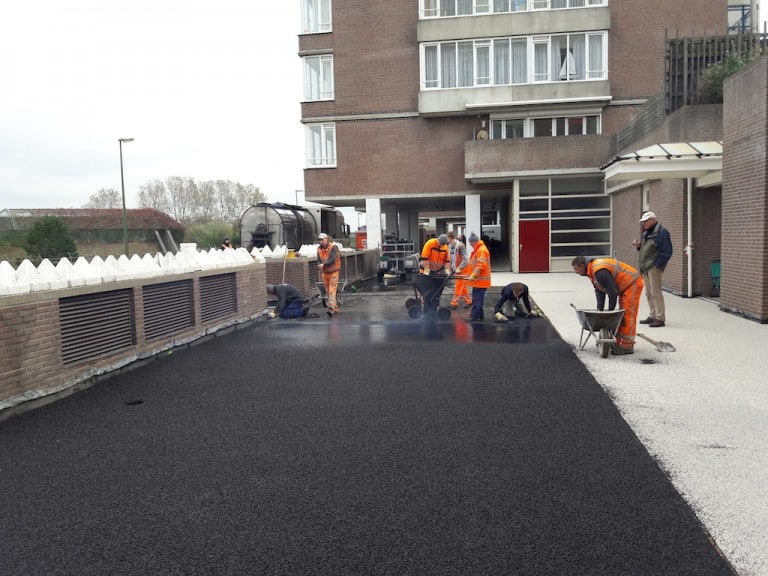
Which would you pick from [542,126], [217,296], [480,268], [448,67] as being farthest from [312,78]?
[217,296]

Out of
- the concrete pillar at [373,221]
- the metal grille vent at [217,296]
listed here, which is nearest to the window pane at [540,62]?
the concrete pillar at [373,221]

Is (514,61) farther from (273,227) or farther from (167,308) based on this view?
(167,308)

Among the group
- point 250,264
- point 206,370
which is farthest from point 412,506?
point 250,264

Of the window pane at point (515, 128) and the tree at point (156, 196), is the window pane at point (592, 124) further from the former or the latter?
the tree at point (156, 196)

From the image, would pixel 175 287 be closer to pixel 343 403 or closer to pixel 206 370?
pixel 206 370

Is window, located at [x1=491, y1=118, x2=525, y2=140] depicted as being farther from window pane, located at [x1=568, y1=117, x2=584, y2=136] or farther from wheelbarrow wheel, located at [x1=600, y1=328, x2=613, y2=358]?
wheelbarrow wheel, located at [x1=600, y1=328, x2=613, y2=358]

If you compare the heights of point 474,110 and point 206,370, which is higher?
point 474,110

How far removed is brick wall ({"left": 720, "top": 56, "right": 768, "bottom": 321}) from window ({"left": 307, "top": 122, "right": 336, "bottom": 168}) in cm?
1939

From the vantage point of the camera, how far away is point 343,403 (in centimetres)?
704

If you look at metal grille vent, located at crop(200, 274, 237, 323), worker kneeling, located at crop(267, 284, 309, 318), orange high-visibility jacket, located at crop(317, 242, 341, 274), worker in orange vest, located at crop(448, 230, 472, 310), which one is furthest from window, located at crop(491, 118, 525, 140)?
metal grille vent, located at crop(200, 274, 237, 323)

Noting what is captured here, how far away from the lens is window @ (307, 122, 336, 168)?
30219mm

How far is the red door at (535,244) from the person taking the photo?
27.0 meters

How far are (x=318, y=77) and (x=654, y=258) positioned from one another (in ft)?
72.4

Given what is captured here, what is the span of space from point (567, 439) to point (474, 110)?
24.7m
